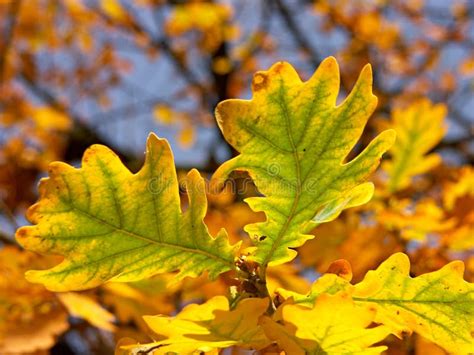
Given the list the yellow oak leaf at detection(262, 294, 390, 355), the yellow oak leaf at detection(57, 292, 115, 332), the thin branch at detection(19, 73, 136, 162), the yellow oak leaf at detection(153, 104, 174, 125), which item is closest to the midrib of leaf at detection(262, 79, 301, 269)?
the yellow oak leaf at detection(262, 294, 390, 355)

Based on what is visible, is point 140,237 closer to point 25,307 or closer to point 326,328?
point 326,328

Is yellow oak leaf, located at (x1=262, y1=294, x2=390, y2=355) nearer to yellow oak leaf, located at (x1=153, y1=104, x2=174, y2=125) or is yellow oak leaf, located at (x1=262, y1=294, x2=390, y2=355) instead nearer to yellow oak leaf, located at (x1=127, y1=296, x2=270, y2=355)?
yellow oak leaf, located at (x1=127, y1=296, x2=270, y2=355)

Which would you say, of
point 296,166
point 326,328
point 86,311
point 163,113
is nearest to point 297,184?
point 296,166

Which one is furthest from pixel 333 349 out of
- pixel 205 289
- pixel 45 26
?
pixel 45 26

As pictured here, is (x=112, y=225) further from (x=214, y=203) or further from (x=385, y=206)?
(x=214, y=203)

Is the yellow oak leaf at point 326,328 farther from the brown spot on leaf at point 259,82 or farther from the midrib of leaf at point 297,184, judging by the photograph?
the brown spot on leaf at point 259,82

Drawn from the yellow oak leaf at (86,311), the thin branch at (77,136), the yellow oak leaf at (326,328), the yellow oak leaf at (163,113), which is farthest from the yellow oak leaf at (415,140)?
the yellow oak leaf at (163,113)
